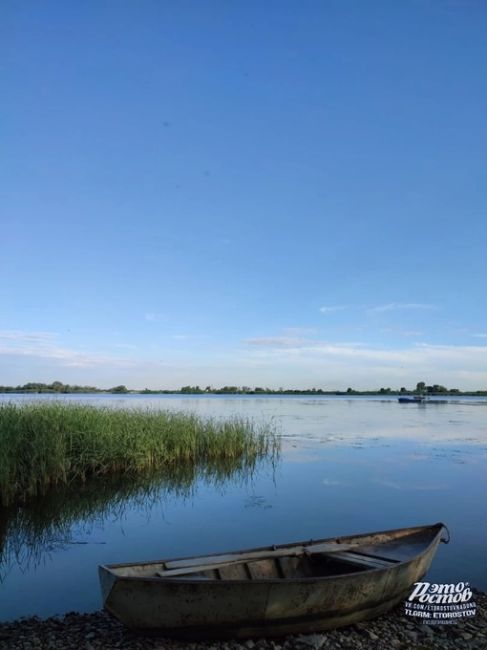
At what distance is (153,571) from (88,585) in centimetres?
234

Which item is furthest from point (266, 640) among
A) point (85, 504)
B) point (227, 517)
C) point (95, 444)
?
point (95, 444)

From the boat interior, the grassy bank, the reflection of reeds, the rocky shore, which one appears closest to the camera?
the rocky shore

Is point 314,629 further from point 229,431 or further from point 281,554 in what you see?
point 229,431

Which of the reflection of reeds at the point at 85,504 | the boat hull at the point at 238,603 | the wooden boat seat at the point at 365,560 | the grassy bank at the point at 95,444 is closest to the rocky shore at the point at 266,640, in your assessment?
the boat hull at the point at 238,603

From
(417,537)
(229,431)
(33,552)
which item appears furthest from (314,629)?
(229,431)

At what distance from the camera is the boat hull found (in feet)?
15.1

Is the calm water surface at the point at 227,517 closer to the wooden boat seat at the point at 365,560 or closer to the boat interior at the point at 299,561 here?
the boat interior at the point at 299,561

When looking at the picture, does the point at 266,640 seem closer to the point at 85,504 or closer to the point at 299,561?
the point at 299,561

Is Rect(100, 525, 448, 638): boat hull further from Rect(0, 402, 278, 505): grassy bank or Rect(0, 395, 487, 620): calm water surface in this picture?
Rect(0, 402, 278, 505): grassy bank

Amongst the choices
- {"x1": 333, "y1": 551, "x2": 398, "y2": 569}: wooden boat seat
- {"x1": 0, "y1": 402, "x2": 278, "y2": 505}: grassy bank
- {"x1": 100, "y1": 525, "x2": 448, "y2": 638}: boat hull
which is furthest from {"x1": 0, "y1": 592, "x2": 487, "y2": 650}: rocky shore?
{"x1": 0, "y1": 402, "x2": 278, "y2": 505}: grassy bank

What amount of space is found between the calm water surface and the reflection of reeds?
0.03 metres

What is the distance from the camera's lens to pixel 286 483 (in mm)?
14523

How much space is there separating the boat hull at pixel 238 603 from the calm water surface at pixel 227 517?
2011 mm

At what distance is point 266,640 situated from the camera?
4.96 meters
